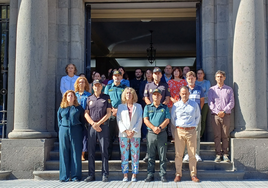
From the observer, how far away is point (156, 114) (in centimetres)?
706

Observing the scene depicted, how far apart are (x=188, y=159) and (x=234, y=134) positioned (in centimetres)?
123

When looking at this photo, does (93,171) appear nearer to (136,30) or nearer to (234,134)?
(234,134)

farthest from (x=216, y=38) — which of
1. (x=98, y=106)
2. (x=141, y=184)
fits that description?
(x=141, y=184)

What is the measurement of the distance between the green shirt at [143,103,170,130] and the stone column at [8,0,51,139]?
2411 millimetres

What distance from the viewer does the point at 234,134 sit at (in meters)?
7.84

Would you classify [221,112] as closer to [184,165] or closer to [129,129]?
[184,165]

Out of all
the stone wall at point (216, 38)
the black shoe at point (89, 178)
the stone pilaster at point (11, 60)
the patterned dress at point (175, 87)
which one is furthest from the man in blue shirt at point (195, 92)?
the stone pilaster at point (11, 60)

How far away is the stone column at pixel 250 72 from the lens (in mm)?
7758

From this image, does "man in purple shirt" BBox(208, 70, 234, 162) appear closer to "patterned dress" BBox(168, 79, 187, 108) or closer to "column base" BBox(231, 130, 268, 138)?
"column base" BBox(231, 130, 268, 138)

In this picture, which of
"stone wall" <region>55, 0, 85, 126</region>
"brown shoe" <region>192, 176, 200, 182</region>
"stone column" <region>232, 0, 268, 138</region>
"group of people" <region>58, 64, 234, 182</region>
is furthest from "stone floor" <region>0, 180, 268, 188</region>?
"stone wall" <region>55, 0, 85, 126</region>

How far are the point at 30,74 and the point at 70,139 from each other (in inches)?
72.9

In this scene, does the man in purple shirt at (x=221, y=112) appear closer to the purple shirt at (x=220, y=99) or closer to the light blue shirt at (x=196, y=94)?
the purple shirt at (x=220, y=99)

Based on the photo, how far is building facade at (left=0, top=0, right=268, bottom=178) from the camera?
765 cm

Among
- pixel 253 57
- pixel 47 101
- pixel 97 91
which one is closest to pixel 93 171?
pixel 97 91
